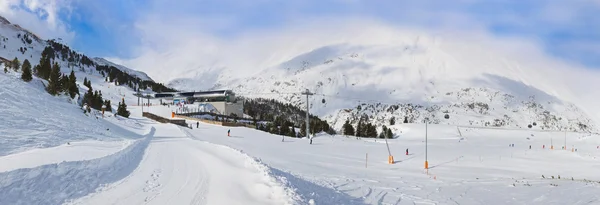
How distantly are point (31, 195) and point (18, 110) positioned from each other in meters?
17.8

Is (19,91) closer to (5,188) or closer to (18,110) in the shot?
(18,110)

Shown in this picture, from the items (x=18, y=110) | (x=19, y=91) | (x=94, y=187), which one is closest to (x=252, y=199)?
(x=94, y=187)

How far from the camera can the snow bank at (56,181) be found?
9117mm

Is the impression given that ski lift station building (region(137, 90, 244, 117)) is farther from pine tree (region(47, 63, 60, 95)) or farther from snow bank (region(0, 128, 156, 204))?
snow bank (region(0, 128, 156, 204))

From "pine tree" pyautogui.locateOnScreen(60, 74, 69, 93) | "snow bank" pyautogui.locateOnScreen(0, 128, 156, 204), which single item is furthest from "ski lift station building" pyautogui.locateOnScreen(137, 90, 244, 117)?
"snow bank" pyautogui.locateOnScreen(0, 128, 156, 204)

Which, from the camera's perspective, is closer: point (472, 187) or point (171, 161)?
point (171, 161)

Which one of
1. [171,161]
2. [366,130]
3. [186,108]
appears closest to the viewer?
[171,161]

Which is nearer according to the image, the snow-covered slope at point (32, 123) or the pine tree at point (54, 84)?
the snow-covered slope at point (32, 123)

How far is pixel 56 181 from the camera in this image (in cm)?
1065

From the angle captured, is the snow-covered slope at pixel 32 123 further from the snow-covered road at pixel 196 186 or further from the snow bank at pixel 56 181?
the snow-covered road at pixel 196 186

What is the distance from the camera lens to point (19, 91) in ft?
94.7

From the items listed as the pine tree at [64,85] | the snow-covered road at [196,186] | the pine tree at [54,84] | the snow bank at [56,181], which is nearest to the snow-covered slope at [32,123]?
the snow bank at [56,181]

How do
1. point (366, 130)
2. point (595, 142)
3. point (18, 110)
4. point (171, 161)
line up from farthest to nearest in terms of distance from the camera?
1. point (366, 130)
2. point (595, 142)
3. point (18, 110)
4. point (171, 161)

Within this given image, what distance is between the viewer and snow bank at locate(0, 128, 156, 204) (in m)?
9.12
